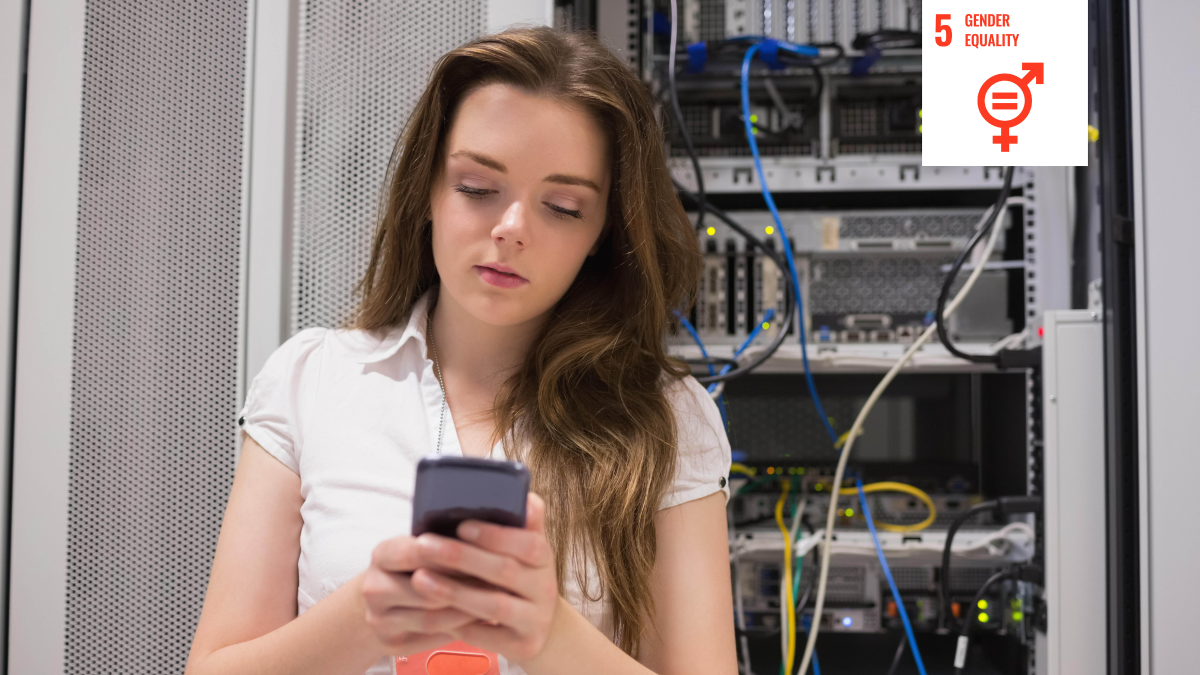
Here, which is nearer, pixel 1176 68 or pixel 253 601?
pixel 253 601

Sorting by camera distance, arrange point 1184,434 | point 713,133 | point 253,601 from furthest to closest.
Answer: point 713,133 → point 1184,434 → point 253,601

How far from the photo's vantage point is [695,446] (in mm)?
881

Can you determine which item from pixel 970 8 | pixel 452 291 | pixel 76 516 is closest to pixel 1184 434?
pixel 970 8

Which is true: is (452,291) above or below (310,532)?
above

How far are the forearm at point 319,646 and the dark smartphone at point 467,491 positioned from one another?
0.19 meters

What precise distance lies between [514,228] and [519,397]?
0.78ft

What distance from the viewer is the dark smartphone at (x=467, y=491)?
1.52ft

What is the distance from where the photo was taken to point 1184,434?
1068mm

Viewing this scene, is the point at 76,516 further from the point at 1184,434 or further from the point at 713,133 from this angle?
the point at 1184,434

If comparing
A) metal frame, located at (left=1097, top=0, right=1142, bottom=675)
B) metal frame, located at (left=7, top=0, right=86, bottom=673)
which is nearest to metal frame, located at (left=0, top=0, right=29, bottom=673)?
metal frame, located at (left=7, top=0, right=86, bottom=673)

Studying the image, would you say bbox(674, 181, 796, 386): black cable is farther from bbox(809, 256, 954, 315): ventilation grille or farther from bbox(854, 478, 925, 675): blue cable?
bbox(854, 478, 925, 675): blue cable

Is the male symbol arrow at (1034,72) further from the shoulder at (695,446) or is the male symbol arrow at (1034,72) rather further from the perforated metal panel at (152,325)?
the perforated metal panel at (152,325)

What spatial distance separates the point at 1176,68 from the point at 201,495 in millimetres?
1675

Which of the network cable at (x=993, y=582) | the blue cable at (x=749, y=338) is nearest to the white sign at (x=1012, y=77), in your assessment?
the blue cable at (x=749, y=338)
